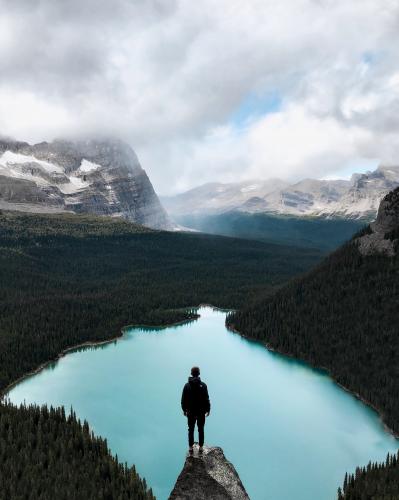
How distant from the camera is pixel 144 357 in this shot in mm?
139375

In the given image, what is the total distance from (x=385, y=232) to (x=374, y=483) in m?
94.5

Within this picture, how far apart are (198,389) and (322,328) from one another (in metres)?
101

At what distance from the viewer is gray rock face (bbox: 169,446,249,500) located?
41.2 metres

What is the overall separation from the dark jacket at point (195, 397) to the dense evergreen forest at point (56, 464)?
2411 cm

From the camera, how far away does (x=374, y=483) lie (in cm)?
5988

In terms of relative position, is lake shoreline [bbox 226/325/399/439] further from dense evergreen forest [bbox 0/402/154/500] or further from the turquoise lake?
dense evergreen forest [bbox 0/402/154/500]

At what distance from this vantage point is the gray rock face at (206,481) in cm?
4119

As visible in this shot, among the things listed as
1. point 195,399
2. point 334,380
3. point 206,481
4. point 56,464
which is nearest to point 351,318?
point 334,380

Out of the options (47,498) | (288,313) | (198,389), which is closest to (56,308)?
(288,313)

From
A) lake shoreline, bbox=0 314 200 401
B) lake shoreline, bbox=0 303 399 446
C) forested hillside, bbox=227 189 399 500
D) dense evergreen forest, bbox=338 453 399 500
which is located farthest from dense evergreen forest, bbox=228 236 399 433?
lake shoreline, bbox=0 314 200 401

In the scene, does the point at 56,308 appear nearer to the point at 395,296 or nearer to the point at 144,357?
the point at 144,357

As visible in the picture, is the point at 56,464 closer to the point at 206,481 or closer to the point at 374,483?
the point at 206,481

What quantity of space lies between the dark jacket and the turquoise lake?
109 feet

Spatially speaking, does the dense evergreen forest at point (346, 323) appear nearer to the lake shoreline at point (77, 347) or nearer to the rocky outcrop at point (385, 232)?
the rocky outcrop at point (385, 232)
